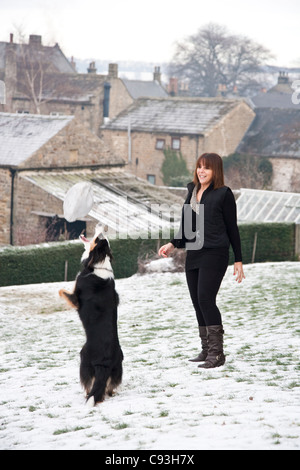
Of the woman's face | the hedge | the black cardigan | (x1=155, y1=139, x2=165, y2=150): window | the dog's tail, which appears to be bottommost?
the hedge

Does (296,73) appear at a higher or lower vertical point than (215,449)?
higher

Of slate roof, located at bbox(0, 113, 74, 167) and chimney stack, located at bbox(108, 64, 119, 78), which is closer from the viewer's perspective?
slate roof, located at bbox(0, 113, 74, 167)

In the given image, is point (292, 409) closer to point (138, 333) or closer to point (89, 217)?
point (138, 333)

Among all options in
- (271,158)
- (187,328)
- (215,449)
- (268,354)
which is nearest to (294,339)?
(268,354)

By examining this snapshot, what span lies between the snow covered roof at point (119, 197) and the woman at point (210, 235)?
19925mm

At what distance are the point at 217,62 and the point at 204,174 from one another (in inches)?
3669

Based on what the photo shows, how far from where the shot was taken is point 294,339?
10.0 metres

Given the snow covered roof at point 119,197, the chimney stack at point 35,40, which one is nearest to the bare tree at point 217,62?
the chimney stack at point 35,40

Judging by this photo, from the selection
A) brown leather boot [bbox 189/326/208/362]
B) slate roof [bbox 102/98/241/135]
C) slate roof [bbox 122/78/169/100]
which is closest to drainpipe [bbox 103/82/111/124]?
slate roof [bbox 122/78/169/100]

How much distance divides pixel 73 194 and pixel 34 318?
430cm

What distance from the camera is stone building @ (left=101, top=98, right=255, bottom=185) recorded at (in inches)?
2037

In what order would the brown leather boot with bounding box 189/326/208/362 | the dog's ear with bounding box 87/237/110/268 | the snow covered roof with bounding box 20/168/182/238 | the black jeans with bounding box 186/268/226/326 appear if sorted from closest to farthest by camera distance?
the dog's ear with bounding box 87/237/110/268 < the black jeans with bounding box 186/268/226/326 < the brown leather boot with bounding box 189/326/208/362 < the snow covered roof with bounding box 20/168/182/238

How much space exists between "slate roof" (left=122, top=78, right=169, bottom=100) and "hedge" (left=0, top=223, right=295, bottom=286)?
49.2m

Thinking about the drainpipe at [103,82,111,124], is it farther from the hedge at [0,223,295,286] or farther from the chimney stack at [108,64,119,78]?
the hedge at [0,223,295,286]
